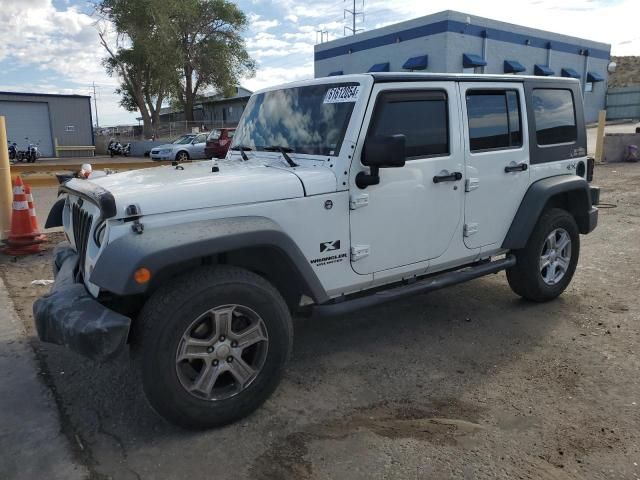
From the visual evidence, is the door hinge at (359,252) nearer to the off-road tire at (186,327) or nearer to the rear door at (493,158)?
the off-road tire at (186,327)

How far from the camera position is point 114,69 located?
129 feet

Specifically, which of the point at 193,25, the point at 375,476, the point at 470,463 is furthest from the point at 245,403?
the point at 193,25

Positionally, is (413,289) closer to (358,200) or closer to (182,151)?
(358,200)

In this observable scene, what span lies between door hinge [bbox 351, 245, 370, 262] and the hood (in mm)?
462

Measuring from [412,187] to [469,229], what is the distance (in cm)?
77

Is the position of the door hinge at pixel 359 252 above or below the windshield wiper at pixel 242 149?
below

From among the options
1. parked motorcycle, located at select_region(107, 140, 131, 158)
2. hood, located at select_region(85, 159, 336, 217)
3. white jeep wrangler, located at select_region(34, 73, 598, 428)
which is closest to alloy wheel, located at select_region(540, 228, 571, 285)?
white jeep wrangler, located at select_region(34, 73, 598, 428)

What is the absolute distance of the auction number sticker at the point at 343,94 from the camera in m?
3.58

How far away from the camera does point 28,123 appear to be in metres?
32.5

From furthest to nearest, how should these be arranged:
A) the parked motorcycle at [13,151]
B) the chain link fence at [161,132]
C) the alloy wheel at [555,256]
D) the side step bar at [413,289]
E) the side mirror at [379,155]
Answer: the chain link fence at [161,132] → the parked motorcycle at [13,151] → the alloy wheel at [555,256] → the side step bar at [413,289] → the side mirror at [379,155]

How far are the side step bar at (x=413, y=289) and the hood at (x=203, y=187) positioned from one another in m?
0.78

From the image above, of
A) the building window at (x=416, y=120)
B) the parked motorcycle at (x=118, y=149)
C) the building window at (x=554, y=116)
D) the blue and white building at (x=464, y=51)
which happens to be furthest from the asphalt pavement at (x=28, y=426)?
the parked motorcycle at (x=118, y=149)

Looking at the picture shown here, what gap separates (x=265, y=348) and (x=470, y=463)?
4.13 feet

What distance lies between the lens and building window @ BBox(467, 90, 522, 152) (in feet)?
13.7
